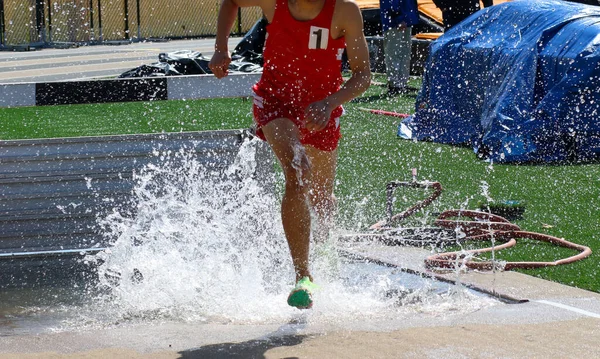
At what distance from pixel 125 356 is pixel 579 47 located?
6362 millimetres

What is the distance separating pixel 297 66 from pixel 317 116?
47 cm

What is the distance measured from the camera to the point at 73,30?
31.7 meters

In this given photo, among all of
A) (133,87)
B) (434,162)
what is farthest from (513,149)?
(133,87)

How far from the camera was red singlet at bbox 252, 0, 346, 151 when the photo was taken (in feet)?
16.5

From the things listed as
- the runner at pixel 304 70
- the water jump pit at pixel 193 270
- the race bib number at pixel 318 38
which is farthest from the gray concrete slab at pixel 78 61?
the race bib number at pixel 318 38

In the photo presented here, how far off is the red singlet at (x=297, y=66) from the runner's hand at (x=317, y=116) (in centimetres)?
32

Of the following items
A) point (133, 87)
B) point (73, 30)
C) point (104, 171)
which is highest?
point (133, 87)

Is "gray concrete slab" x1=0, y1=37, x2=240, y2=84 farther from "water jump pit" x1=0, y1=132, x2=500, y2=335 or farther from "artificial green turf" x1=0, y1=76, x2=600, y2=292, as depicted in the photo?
"water jump pit" x1=0, y1=132, x2=500, y2=335

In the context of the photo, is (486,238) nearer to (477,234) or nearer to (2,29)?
(477,234)

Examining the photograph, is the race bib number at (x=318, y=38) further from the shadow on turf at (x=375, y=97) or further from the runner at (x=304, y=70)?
the shadow on turf at (x=375, y=97)

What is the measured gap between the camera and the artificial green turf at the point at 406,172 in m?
6.56

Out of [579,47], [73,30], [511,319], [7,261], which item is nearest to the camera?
[511,319]

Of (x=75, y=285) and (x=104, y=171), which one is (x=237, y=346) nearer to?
(x=75, y=285)

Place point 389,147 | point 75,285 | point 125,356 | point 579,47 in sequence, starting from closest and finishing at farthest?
point 125,356 < point 75,285 < point 579,47 < point 389,147
